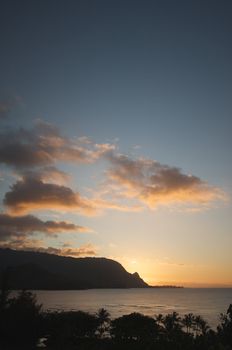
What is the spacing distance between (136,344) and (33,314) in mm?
62700

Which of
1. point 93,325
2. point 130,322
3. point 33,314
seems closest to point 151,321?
point 130,322

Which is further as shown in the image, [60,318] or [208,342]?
[60,318]

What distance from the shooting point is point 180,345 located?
25.5 metres

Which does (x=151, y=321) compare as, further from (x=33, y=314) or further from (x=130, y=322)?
(x=33, y=314)

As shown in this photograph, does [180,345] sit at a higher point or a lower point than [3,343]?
higher

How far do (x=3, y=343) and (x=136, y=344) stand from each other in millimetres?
60457

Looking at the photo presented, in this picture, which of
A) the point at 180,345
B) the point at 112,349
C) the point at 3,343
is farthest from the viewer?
the point at 3,343

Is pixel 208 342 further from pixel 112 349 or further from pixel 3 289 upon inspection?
pixel 3 289

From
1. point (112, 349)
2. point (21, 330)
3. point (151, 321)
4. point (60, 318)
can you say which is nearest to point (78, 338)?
point (60, 318)

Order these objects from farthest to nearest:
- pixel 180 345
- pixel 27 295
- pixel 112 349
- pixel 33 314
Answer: pixel 27 295 → pixel 33 314 → pixel 112 349 → pixel 180 345

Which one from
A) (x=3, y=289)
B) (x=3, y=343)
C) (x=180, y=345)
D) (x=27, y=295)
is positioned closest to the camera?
(x=180, y=345)

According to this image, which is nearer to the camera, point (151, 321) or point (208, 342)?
point (208, 342)

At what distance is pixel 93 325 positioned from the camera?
292 feet

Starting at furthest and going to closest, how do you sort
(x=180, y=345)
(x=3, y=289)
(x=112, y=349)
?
(x=3, y=289) < (x=112, y=349) < (x=180, y=345)
